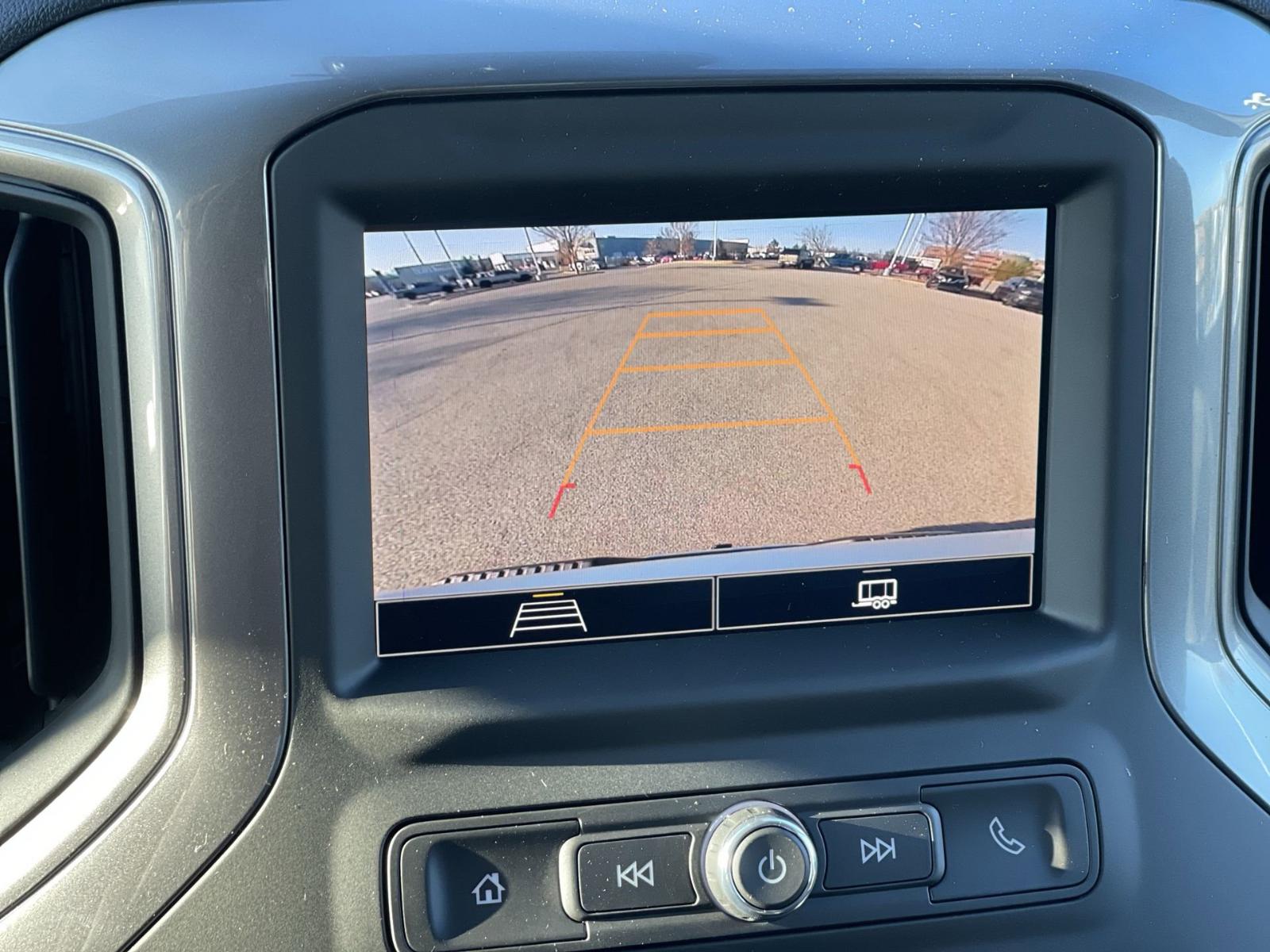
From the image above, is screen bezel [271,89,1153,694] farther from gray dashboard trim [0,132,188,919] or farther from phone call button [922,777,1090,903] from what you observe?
phone call button [922,777,1090,903]

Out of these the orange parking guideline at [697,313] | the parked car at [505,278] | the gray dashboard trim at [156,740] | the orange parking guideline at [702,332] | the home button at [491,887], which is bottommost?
the home button at [491,887]

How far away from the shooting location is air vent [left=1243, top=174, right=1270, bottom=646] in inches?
41.7

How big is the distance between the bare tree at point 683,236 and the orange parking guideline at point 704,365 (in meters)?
0.10

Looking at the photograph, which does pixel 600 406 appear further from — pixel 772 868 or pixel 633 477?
pixel 772 868

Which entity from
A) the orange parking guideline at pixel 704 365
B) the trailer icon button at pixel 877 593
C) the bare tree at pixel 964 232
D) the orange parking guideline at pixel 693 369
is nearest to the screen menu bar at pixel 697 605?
the trailer icon button at pixel 877 593

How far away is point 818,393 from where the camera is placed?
3.32 feet

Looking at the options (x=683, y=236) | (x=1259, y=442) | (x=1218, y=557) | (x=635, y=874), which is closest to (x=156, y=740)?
(x=635, y=874)

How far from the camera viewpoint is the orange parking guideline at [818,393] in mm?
1003

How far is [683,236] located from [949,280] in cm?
26

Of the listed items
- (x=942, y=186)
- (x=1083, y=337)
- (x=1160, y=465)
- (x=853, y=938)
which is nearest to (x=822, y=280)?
(x=942, y=186)

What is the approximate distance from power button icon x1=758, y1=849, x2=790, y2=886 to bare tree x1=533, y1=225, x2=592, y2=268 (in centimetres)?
57

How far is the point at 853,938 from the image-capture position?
39.9 inches

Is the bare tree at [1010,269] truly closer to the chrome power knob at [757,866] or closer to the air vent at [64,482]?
the chrome power knob at [757,866]

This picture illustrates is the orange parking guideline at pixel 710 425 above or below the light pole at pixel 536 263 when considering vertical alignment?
below
